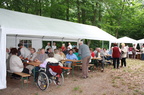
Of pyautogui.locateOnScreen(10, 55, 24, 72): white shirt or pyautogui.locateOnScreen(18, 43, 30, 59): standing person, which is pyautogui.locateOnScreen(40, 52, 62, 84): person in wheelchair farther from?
pyautogui.locateOnScreen(18, 43, 30, 59): standing person

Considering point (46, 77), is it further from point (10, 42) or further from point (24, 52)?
point (10, 42)

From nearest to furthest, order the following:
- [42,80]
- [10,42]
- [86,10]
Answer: [42,80]
[10,42]
[86,10]

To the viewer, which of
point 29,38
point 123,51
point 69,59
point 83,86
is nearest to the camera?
point 83,86

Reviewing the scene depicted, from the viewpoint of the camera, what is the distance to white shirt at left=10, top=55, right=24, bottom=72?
13.7 feet

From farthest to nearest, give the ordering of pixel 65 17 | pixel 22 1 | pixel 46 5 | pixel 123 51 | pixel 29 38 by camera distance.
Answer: pixel 65 17, pixel 46 5, pixel 22 1, pixel 29 38, pixel 123 51

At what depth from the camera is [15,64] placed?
422 cm

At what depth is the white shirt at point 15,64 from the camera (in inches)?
164

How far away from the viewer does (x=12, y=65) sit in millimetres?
4242

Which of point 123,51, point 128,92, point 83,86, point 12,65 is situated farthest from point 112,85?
point 123,51

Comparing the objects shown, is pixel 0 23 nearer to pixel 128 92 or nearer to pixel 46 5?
pixel 128 92

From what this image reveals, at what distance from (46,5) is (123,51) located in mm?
9481

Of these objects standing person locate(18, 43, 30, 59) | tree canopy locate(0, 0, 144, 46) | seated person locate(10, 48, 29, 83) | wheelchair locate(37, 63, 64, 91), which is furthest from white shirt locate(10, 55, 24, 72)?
tree canopy locate(0, 0, 144, 46)

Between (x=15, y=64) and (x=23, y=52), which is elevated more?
(x=23, y=52)

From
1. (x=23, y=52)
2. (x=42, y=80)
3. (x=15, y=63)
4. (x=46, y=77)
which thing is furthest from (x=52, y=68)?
(x=23, y=52)
